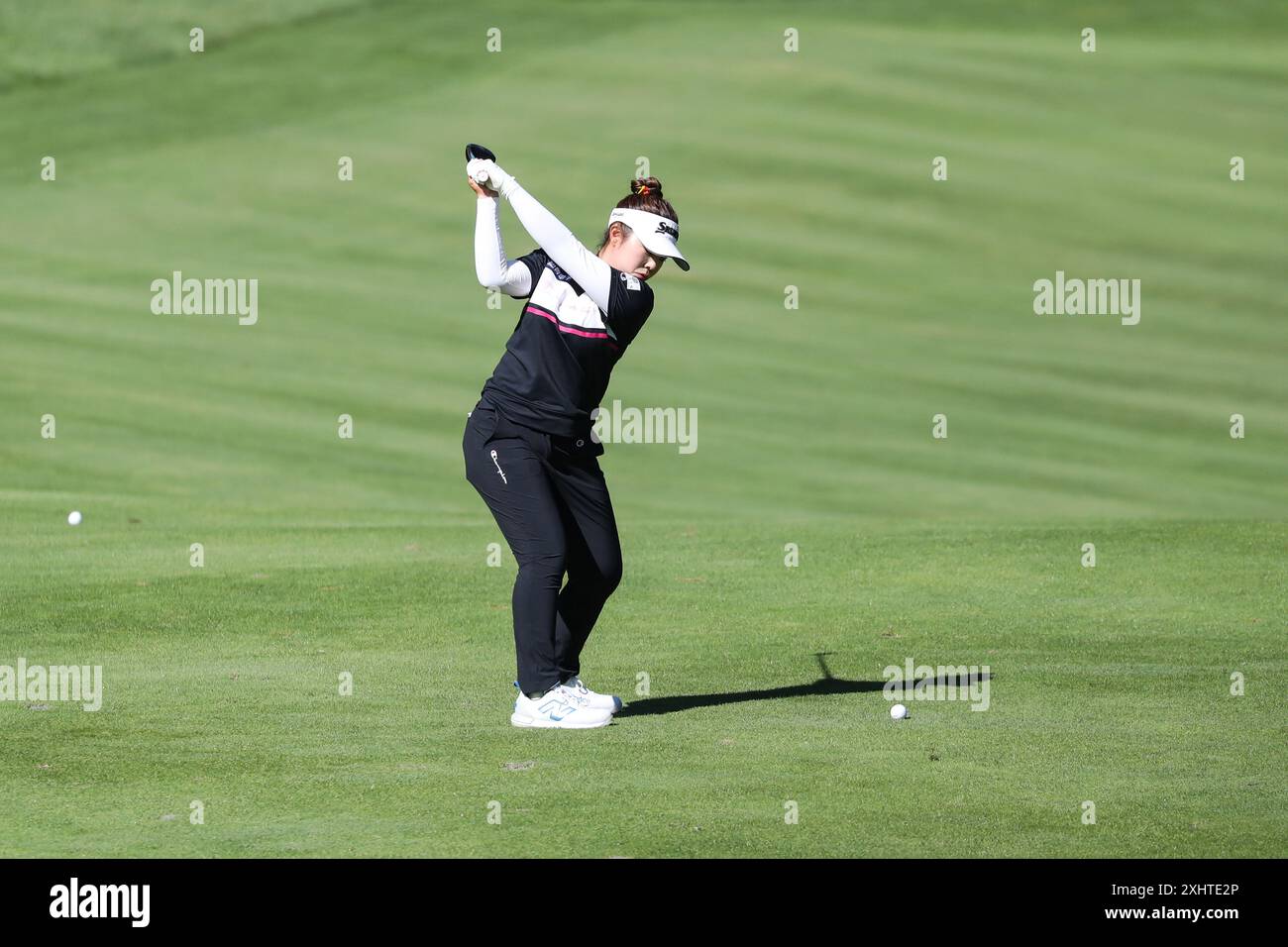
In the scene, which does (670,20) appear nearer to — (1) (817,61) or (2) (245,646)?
(1) (817,61)

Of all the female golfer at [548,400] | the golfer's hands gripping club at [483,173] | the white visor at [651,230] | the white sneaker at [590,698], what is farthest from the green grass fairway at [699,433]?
the golfer's hands gripping club at [483,173]

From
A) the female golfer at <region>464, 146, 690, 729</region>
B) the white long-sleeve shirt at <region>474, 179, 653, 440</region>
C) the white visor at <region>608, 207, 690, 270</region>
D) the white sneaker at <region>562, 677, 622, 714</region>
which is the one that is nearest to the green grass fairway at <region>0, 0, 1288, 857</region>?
the white sneaker at <region>562, 677, 622, 714</region>

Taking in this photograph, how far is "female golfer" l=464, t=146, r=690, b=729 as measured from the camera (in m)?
8.05

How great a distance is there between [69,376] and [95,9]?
66.1 ft

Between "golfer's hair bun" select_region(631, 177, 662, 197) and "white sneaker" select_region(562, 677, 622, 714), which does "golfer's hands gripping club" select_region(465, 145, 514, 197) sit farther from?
"white sneaker" select_region(562, 677, 622, 714)

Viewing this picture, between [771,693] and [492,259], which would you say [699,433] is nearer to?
[771,693]

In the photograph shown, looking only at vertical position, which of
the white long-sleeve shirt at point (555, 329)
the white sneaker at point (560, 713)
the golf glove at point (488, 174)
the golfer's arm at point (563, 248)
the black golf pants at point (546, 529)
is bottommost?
the white sneaker at point (560, 713)

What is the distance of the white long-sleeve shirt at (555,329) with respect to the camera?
7.98 m

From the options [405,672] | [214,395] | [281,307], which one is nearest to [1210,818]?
[405,672]

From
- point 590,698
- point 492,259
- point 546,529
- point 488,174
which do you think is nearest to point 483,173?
point 488,174

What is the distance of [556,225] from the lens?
7824mm

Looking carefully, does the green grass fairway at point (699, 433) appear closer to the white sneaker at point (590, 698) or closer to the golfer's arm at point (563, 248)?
the white sneaker at point (590, 698)

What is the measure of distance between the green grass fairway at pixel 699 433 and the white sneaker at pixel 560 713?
7.8 inches

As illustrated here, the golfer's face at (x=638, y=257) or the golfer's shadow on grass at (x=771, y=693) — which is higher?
the golfer's face at (x=638, y=257)
